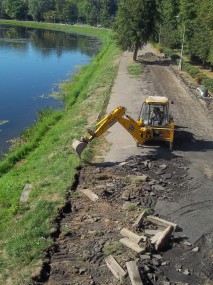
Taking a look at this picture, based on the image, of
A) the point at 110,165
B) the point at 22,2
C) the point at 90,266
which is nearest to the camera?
the point at 90,266

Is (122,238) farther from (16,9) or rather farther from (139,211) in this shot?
(16,9)

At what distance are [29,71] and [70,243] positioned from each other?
39101mm

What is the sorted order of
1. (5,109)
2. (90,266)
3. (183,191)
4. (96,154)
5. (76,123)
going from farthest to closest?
(5,109) < (76,123) < (96,154) < (183,191) < (90,266)

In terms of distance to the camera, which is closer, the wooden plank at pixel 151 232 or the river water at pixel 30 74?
the wooden plank at pixel 151 232

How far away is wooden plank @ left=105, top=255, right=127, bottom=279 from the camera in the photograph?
10.4 metres

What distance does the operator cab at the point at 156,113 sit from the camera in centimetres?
1902

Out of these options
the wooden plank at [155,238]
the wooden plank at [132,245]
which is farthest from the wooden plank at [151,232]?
the wooden plank at [132,245]

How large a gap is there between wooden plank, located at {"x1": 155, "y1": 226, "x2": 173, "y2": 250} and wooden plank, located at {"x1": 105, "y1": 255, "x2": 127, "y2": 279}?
139 centimetres

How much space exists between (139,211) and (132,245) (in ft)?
7.09

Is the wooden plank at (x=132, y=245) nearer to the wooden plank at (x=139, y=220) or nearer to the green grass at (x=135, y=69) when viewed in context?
the wooden plank at (x=139, y=220)

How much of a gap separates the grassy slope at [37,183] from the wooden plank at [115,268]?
1.82 metres

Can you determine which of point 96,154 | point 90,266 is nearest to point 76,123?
point 96,154

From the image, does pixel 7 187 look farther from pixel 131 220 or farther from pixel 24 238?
pixel 131 220

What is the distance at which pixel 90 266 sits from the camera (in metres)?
10.9
